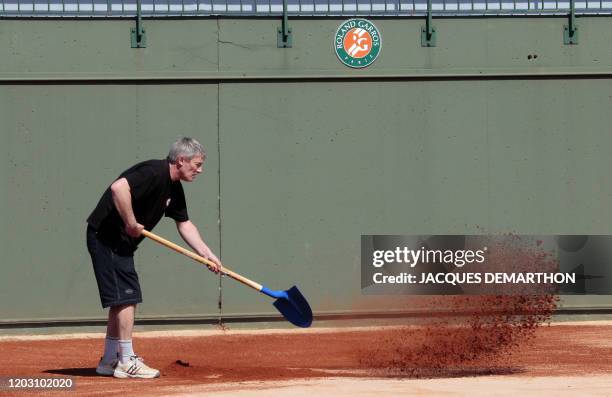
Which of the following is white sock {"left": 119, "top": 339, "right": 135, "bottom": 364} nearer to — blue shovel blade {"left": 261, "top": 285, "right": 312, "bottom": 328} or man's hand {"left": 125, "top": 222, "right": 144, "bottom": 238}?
man's hand {"left": 125, "top": 222, "right": 144, "bottom": 238}

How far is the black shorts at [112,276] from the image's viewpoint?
9.13m

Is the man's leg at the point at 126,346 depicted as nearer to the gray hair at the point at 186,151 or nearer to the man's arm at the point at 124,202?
the man's arm at the point at 124,202

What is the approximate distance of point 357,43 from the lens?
1291cm

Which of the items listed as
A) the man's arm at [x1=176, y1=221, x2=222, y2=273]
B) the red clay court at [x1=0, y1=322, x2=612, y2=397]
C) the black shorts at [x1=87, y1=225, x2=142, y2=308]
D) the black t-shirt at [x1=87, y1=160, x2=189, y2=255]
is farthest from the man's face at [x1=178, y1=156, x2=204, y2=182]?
the red clay court at [x1=0, y1=322, x2=612, y2=397]

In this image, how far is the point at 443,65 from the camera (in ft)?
42.5

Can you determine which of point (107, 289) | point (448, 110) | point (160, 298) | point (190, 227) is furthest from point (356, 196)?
point (107, 289)

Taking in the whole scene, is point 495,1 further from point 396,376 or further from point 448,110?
point 396,376

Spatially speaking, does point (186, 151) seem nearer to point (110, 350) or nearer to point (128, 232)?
point (128, 232)

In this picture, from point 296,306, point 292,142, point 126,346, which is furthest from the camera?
point 292,142

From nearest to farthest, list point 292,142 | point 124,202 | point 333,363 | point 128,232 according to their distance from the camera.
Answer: point 124,202 < point 128,232 < point 333,363 < point 292,142

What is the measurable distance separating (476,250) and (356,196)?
53.5 inches

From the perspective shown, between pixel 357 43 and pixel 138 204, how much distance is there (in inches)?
171

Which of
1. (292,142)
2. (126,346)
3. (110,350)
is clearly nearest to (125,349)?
(126,346)

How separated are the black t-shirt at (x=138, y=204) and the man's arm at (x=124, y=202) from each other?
78mm
